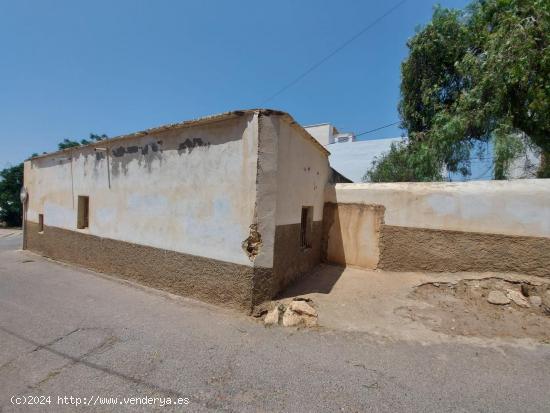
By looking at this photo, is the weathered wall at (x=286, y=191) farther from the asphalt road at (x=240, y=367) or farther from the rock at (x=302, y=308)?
the asphalt road at (x=240, y=367)

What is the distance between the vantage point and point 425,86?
9820 millimetres

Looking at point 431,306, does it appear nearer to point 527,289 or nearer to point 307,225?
point 527,289

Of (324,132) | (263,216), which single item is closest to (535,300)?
(263,216)

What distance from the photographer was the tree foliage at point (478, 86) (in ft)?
22.8

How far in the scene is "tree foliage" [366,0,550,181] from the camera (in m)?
6.95

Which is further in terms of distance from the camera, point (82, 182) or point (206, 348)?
point (82, 182)

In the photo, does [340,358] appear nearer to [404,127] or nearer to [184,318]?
[184,318]

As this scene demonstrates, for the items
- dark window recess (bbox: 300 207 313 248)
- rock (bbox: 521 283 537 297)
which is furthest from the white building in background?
rock (bbox: 521 283 537 297)

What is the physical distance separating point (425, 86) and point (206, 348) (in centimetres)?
1051

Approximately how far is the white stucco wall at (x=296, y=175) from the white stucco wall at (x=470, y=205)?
3.74 ft

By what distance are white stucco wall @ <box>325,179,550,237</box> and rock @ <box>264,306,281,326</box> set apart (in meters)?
3.34

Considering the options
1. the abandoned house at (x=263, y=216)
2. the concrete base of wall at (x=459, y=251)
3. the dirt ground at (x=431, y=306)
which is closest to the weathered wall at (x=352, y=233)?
the abandoned house at (x=263, y=216)

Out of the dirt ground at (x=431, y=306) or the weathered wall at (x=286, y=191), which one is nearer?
the dirt ground at (x=431, y=306)

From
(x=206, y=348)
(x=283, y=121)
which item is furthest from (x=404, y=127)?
(x=206, y=348)
